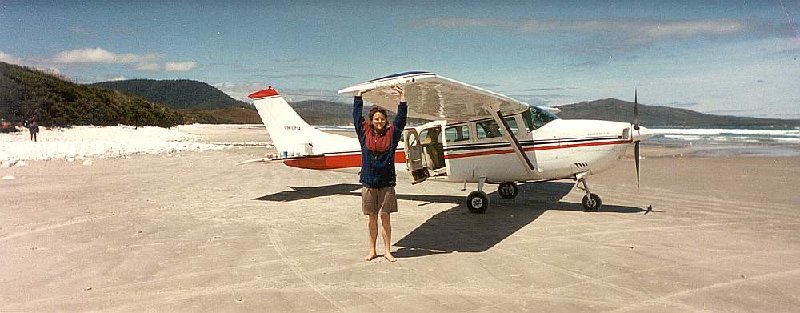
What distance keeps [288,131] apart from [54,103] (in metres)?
46.9

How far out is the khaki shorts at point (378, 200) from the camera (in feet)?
18.3

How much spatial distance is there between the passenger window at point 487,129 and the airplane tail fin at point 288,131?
10.9 ft

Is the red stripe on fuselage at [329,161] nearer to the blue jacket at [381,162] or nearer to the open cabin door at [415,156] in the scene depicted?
the open cabin door at [415,156]

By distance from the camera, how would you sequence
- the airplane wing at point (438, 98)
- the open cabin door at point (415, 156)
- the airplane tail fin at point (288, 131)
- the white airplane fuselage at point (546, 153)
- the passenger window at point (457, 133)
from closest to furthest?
1. the airplane wing at point (438, 98)
2. the white airplane fuselage at point (546, 153)
3. the open cabin door at point (415, 156)
4. the passenger window at point (457, 133)
5. the airplane tail fin at point (288, 131)

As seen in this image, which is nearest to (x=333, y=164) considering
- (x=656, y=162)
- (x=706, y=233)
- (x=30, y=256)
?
(x=30, y=256)

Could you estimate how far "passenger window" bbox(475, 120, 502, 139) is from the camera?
932 cm

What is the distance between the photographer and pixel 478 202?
8891 millimetres

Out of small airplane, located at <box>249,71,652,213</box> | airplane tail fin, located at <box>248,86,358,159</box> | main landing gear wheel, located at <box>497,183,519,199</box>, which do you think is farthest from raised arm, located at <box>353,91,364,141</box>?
main landing gear wheel, located at <box>497,183,519,199</box>

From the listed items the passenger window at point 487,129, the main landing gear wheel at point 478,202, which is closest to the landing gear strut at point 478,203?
the main landing gear wheel at point 478,202

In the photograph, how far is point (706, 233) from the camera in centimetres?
704

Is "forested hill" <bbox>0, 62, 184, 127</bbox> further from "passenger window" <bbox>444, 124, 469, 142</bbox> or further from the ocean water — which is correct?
the ocean water

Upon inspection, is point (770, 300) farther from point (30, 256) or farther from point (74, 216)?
point (74, 216)

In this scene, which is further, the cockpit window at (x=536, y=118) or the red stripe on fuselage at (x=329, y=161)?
the red stripe on fuselage at (x=329, y=161)

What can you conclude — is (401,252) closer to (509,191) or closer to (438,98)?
(438,98)
